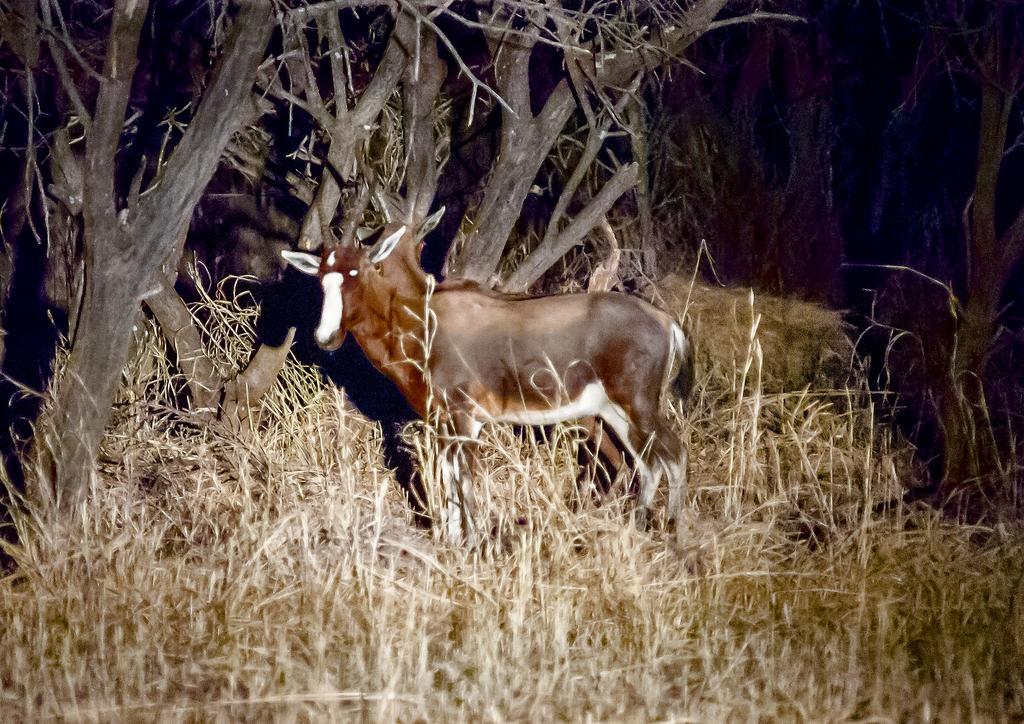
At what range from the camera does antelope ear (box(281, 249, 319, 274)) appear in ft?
24.4

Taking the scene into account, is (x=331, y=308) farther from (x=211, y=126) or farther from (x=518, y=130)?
(x=518, y=130)

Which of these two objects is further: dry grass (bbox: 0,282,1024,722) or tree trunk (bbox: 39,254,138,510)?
tree trunk (bbox: 39,254,138,510)

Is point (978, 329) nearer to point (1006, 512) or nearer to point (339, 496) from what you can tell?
point (1006, 512)

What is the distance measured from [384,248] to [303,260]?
0.52m

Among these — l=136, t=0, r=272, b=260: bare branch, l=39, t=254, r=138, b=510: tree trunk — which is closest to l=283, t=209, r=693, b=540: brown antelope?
l=136, t=0, r=272, b=260: bare branch

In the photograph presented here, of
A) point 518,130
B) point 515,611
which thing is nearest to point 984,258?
point 518,130

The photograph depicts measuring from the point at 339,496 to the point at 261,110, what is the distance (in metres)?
2.47

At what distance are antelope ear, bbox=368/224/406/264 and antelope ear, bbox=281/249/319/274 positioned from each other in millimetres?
363

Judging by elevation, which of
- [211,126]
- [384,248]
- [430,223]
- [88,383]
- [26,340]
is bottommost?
[88,383]

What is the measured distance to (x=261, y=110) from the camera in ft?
25.4

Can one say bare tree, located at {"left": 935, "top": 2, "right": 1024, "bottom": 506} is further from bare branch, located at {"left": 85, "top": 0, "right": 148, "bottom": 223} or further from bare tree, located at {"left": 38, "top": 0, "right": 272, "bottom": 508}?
bare branch, located at {"left": 85, "top": 0, "right": 148, "bottom": 223}

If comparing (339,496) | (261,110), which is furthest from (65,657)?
(261,110)

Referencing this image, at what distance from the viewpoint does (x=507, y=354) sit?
23.3 ft

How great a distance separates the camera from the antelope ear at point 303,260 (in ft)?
24.4
